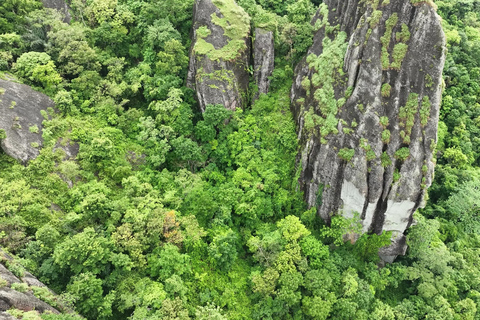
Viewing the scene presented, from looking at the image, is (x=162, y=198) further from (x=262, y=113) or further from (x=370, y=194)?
(x=370, y=194)

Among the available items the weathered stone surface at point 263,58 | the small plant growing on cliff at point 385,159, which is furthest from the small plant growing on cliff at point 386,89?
the weathered stone surface at point 263,58

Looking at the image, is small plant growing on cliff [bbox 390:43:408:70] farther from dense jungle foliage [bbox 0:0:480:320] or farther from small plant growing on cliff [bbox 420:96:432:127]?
dense jungle foliage [bbox 0:0:480:320]

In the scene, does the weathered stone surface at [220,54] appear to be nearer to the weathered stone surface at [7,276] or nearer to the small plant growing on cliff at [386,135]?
the small plant growing on cliff at [386,135]

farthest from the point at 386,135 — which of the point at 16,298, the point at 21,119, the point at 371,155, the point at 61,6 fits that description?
the point at 61,6

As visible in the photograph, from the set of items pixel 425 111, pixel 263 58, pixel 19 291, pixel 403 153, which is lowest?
pixel 19 291

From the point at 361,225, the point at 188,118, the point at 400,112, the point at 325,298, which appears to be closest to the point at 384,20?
the point at 400,112

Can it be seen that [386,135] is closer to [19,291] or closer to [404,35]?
[404,35]
